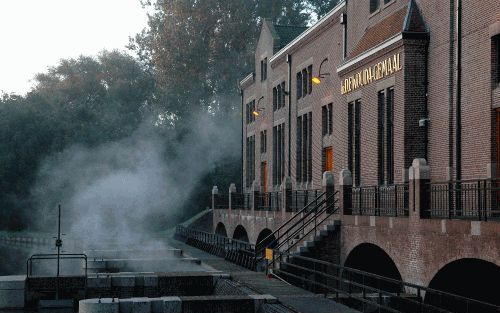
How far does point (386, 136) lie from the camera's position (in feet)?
90.6

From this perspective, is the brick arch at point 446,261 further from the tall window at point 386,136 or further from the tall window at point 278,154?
the tall window at point 278,154

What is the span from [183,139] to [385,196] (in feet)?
158

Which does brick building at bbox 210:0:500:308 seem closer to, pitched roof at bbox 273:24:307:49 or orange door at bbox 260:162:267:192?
pitched roof at bbox 273:24:307:49

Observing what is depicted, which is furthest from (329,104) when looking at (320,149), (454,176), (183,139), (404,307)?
(183,139)

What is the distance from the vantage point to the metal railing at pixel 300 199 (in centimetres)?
3447

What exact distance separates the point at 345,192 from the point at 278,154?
18697 millimetres

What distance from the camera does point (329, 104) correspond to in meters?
36.3

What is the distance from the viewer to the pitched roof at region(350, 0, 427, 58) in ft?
84.0

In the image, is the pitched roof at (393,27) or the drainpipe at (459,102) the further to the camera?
the pitched roof at (393,27)

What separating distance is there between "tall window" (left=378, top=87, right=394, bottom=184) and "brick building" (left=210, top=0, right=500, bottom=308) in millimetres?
34

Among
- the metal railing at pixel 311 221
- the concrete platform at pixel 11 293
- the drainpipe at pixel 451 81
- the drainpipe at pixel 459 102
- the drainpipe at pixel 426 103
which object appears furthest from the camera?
the metal railing at pixel 311 221

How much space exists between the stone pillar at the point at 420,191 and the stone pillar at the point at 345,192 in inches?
239

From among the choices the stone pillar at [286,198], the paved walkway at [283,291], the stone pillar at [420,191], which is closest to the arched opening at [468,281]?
the stone pillar at [420,191]

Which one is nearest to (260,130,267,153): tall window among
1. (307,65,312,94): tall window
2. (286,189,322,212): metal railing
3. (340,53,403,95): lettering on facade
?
(307,65,312,94): tall window
